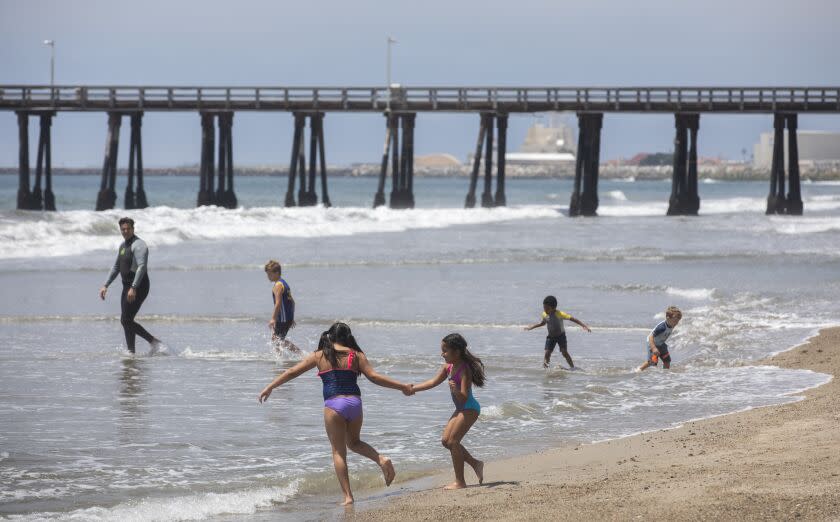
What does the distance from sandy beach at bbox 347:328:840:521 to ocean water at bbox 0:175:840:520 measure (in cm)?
58

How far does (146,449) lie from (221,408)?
1.68 metres

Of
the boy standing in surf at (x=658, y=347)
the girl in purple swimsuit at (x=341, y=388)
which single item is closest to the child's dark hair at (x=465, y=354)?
the girl in purple swimsuit at (x=341, y=388)

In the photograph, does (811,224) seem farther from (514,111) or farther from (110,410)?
(110,410)

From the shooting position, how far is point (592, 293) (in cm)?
2072

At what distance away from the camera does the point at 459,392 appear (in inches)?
301

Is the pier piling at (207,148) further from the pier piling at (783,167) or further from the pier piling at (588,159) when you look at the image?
the pier piling at (783,167)

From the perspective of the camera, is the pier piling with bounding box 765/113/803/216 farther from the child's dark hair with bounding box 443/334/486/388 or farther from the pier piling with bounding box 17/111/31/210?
the child's dark hair with bounding box 443/334/486/388

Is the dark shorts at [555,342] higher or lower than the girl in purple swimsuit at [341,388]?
lower

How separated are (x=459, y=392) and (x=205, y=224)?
33.7 metres

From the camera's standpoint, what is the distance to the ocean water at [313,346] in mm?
8180

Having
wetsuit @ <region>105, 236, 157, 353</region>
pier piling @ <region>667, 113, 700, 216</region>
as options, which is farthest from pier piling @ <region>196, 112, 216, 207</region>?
wetsuit @ <region>105, 236, 157, 353</region>

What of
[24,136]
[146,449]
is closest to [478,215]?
[24,136]

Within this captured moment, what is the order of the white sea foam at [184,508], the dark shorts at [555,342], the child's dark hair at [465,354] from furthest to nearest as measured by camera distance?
Answer: the dark shorts at [555,342], the child's dark hair at [465,354], the white sea foam at [184,508]

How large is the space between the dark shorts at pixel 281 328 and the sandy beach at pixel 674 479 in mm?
4781
